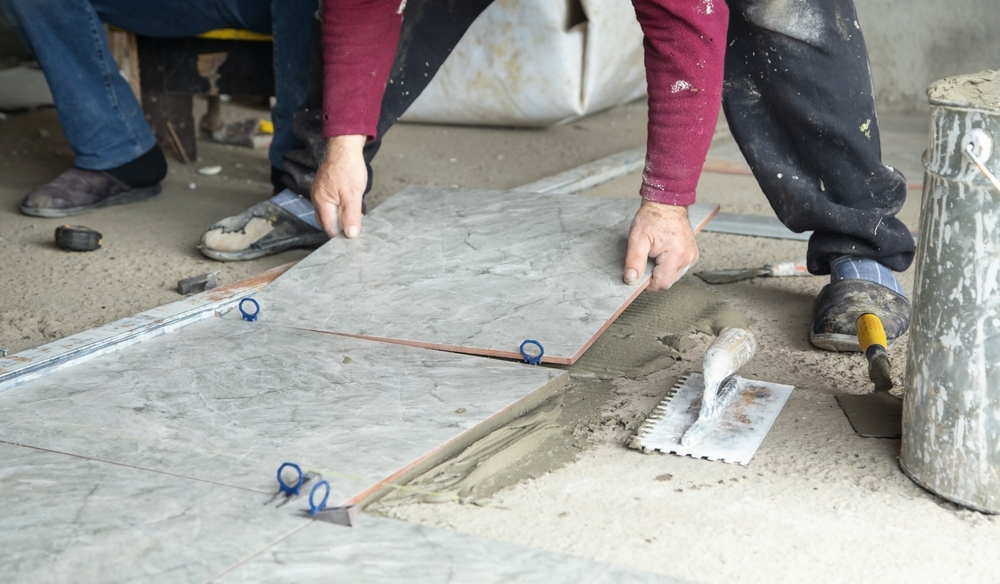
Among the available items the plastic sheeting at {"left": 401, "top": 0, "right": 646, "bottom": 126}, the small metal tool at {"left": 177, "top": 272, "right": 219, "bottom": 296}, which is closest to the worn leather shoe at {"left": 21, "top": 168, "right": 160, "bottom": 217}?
the small metal tool at {"left": 177, "top": 272, "right": 219, "bottom": 296}

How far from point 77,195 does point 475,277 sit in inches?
→ 54.9

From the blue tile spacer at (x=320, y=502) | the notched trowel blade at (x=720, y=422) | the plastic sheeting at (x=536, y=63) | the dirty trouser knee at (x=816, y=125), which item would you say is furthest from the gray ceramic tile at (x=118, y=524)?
the plastic sheeting at (x=536, y=63)

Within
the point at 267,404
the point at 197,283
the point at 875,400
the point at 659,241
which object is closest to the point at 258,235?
the point at 197,283

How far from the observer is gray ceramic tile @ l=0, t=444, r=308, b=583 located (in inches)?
41.3

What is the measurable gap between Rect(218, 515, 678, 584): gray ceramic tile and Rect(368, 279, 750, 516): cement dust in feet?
0.28

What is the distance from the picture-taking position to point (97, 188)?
2709mm

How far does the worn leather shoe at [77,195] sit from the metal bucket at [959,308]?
2.26m

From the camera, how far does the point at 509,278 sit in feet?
6.25

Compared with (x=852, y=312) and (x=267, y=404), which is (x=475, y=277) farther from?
(x=852, y=312)

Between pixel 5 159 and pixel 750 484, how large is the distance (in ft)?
9.45

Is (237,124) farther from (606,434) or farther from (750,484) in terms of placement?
(750,484)

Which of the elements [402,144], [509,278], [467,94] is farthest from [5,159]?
[509,278]

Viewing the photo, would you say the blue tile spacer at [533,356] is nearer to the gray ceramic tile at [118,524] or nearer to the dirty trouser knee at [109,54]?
the gray ceramic tile at [118,524]

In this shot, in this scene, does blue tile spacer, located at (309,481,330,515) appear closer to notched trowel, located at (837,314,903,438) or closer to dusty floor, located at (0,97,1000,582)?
dusty floor, located at (0,97,1000,582)
